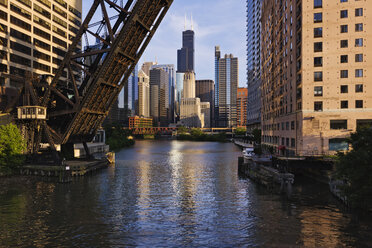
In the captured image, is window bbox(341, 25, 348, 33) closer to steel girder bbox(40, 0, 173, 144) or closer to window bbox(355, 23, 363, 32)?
window bbox(355, 23, 363, 32)

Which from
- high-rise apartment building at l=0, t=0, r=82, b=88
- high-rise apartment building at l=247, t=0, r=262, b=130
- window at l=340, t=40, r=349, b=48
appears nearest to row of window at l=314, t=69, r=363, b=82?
window at l=340, t=40, r=349, b=48

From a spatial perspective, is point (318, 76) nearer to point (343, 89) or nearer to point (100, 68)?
point (343, 89)

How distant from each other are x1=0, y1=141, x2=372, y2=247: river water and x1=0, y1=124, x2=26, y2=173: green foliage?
3548mm

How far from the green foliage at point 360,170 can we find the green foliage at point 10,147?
40323 mm

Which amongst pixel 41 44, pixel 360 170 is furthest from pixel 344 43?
pixel 41 44

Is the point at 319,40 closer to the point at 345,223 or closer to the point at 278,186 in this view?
the point at 278,186

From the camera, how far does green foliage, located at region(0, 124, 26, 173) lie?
38.3 meters

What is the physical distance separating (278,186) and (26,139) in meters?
36.6

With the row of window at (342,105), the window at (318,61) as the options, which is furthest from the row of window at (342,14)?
the row of window at (342,105)

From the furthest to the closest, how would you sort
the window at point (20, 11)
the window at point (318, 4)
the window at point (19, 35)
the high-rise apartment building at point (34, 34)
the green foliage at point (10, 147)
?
the window at point (20, 11)
the window at point (19, 35)
the high-rise apartment building at point (34, 34)
the window at point (318, 4)
the green foliage at point (10, 147)

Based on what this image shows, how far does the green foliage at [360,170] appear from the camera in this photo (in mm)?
22297

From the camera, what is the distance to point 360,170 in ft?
73.9

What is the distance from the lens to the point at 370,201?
896 inches

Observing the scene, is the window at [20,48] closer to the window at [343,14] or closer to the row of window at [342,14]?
the row of window at [342,14]
